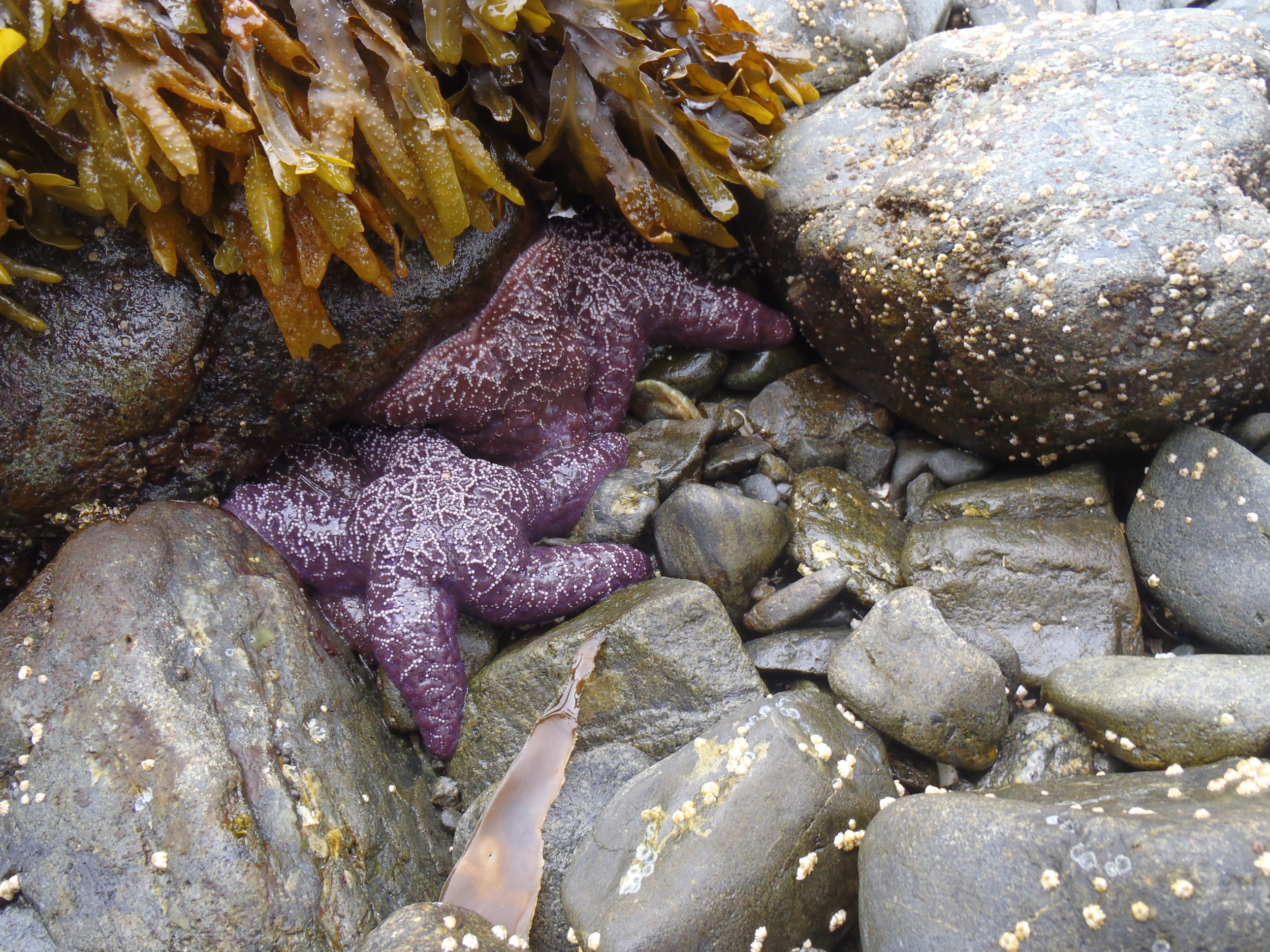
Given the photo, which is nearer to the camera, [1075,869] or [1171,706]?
[1075,869]

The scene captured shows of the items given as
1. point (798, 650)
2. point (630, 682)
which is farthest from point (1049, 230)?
point (630, 682)

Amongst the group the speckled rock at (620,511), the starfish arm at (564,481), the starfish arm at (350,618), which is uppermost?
the starfish arm at (350,618)

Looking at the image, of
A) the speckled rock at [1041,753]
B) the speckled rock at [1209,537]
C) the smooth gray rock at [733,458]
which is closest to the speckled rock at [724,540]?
the smooth gray rock at [733,458]

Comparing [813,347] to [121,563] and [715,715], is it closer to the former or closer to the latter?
[715,715]

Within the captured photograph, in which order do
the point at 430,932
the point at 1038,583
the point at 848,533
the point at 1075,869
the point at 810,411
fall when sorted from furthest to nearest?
the point at 810,411 < the point at 848,533 < the point at 1038,583 < the point at 430,932 < the point at 1075,869

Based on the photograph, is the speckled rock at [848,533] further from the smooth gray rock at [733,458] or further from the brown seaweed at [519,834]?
the brown seaweed at [519,834]

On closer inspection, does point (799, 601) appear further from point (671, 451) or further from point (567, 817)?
point (567, 817)

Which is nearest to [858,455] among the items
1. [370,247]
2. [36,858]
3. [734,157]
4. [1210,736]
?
[734,157]
